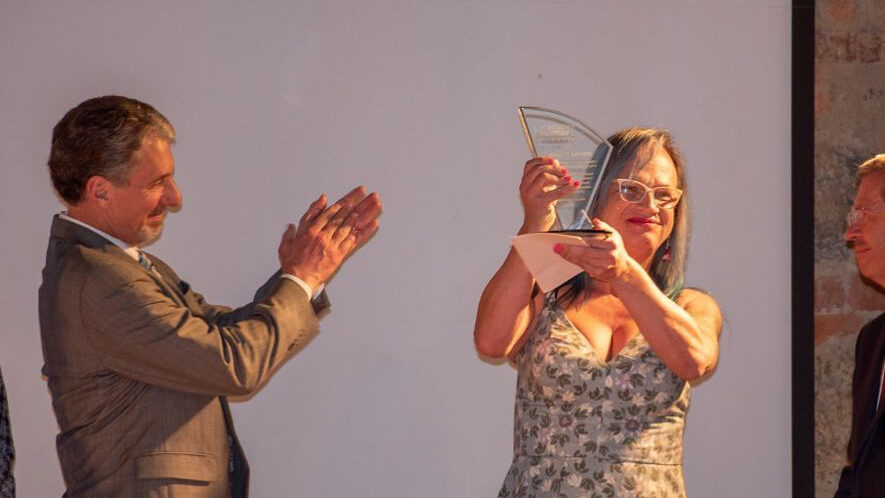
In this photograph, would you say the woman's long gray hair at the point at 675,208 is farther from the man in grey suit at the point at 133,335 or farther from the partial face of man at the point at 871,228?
the man in grey suit at the point at 133,335

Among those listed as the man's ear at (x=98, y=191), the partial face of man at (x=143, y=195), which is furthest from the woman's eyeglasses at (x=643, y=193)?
the man's ear at (x=98, y=191)

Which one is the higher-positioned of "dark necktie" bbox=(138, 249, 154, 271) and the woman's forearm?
"dark necktie" bbox=(138, 249, 154, 271)

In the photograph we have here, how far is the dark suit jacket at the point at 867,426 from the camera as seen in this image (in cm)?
200

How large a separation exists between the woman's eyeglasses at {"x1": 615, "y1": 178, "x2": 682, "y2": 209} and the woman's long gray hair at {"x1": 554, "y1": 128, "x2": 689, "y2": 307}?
2 cm

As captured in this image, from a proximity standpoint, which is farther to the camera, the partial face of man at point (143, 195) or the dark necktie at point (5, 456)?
the dark necktie at point (5, 456)

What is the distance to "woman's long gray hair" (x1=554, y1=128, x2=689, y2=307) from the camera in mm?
1991

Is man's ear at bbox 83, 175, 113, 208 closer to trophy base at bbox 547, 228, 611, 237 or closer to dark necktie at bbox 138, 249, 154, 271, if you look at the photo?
dark necktie at bbox 138, 249, 154, 271

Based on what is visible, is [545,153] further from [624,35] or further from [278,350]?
[624,35]

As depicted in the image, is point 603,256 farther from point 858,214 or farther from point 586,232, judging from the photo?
point 858,214

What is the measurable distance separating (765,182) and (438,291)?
0.94m

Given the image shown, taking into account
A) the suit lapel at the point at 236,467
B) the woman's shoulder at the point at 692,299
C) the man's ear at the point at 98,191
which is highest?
the man's ear at the point at 98,191

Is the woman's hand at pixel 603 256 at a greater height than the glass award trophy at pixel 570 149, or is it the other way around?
the glass award trophy at pixel 570 149

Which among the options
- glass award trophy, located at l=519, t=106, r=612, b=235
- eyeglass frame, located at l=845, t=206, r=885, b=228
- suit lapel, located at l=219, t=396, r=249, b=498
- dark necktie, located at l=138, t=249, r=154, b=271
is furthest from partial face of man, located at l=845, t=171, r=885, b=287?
dark necktie, located at l=138, t=249, r=154, b=271

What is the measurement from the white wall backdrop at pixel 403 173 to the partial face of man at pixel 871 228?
557 mm
